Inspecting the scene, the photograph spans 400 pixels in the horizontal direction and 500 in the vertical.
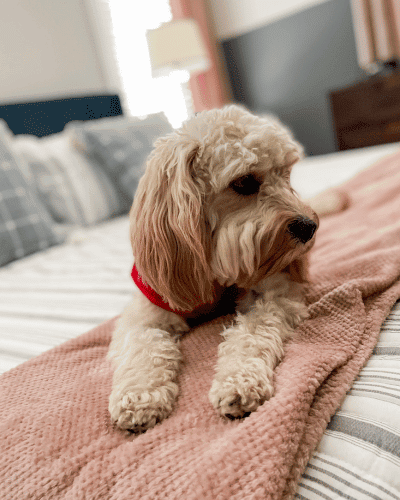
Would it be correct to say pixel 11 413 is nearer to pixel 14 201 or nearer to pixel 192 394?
pixel 192 394

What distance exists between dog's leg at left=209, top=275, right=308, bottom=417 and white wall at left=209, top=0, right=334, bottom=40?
5.36 meters

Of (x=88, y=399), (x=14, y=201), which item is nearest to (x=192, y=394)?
(x=88, y=399)

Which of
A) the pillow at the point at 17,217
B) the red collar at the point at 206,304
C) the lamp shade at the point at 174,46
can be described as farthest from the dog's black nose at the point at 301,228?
the lamp shade at the point at 174,46

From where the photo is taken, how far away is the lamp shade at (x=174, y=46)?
4.21 meters

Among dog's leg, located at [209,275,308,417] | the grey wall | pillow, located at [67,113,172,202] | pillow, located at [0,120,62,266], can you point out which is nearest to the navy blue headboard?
pillow, located at [67,113,172,202]

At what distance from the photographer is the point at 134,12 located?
4855 millimetres

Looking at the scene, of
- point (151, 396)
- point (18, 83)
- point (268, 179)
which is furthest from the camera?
point (18, 83)

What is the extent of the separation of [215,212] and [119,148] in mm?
2078

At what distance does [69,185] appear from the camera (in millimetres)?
2908

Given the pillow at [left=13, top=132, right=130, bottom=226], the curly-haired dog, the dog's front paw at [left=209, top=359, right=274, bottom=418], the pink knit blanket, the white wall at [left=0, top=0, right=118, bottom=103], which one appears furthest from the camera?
the white wall at [left=0, top=0, right=118, bottom=103]

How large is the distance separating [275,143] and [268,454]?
78cm

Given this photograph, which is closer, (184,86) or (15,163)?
(15,163)

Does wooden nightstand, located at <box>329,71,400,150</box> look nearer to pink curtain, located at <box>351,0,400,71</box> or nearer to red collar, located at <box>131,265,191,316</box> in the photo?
pink curtain, located at <box>351,0,400,71</box>

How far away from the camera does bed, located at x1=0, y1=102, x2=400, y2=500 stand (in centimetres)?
63
